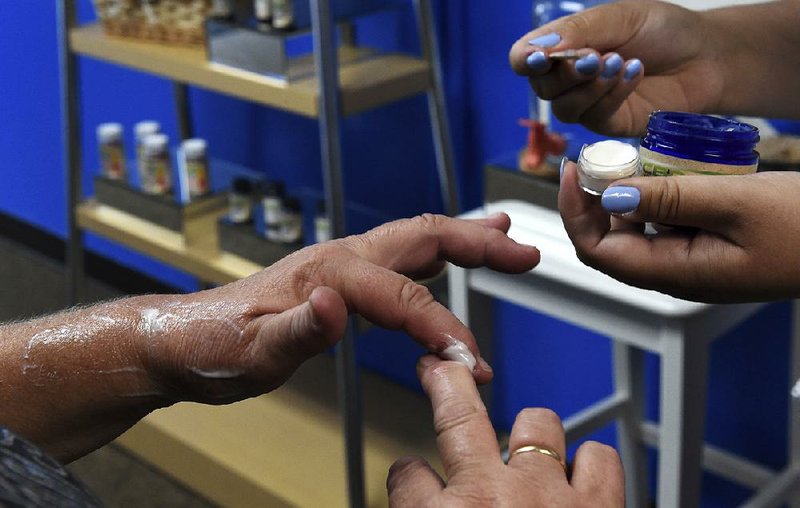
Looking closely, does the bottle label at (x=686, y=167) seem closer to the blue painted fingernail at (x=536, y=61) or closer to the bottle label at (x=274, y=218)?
the blue painted fingernail at (x=536, y=61)

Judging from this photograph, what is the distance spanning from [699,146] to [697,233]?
0.31ft

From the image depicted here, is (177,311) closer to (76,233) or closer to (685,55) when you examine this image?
(685,55)

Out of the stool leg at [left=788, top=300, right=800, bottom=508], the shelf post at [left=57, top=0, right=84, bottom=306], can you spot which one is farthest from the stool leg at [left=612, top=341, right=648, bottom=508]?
the shelf post at [left=57, top=0, right=84, bottom=306]

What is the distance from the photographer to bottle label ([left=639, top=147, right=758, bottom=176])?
958mm

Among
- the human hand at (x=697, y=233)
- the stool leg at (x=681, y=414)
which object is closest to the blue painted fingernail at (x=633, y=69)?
the human hand at (x=697, y=233)

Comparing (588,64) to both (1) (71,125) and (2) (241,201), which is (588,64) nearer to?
(2) (241,201)

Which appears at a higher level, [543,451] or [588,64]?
Answer: [588,64]

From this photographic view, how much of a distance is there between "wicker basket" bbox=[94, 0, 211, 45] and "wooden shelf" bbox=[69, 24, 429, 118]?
0.02 m

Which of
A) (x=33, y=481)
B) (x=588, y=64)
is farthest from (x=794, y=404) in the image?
(x=33, y=481)

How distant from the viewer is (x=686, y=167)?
96cm

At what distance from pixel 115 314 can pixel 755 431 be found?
1.43m

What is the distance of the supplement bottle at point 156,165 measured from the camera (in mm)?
2498

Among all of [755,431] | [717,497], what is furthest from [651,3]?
[717,497]

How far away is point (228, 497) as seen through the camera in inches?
92.4
